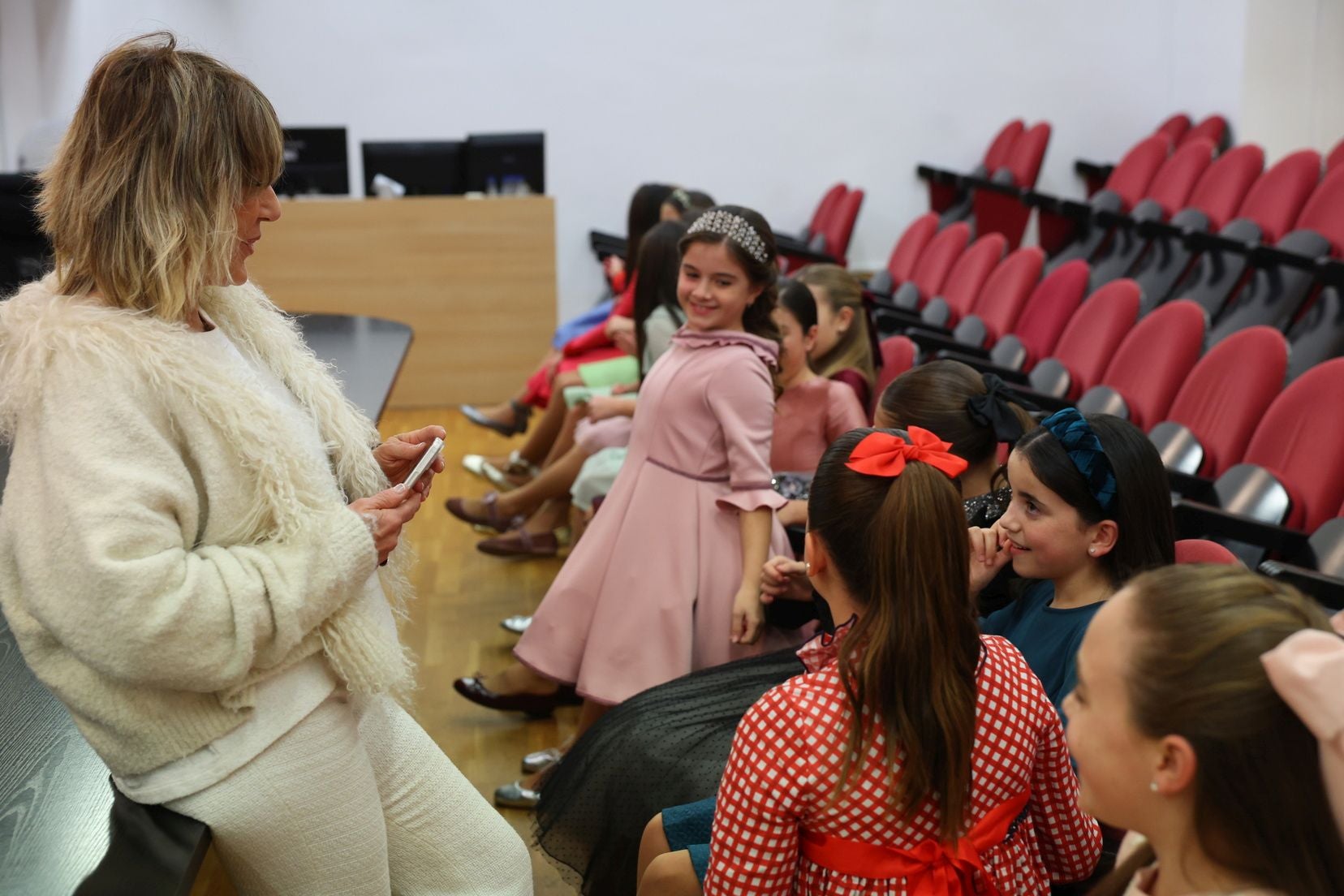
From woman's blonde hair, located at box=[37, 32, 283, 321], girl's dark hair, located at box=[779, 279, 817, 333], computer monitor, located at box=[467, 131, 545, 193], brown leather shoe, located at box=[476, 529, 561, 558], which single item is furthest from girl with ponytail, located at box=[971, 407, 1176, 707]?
computer monitor, located at box=[467, 131, 545, 193]

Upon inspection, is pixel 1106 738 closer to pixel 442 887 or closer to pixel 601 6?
pixel 442 887

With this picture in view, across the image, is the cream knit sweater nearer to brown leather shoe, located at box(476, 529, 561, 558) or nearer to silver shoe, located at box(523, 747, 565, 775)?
silver shoe, located at box(523, 747, 565, 775)

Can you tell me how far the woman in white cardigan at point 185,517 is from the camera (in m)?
1.23

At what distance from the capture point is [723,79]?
7.11 meters

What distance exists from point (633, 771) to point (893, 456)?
834mm

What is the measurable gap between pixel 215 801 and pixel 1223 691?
96 cm

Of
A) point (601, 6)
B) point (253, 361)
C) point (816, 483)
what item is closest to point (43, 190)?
point (253, 361)

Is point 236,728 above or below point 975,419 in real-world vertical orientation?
below

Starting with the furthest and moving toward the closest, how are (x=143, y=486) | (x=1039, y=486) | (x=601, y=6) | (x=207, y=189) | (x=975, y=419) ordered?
(x=601, y=6)
(x=975, y=419)
(x=1039, y=486)
(x=207, y=189)
(x=143, y=486)

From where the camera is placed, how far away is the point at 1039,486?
1712 mm

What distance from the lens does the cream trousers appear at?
1.35 m

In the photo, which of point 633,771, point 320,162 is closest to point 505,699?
point 633,771

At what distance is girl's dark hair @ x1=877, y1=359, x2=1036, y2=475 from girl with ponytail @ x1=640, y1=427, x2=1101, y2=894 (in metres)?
0.68

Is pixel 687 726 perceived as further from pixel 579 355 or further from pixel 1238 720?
pixel 579 355
